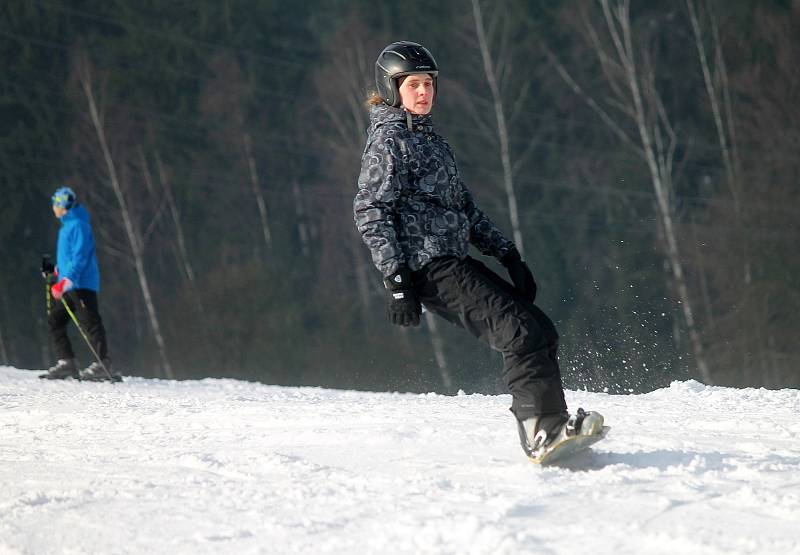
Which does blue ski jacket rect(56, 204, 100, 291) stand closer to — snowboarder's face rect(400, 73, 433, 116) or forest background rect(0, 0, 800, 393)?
snowboarder's face rect(400, 73, 433, 116)

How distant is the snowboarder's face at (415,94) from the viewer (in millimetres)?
4953

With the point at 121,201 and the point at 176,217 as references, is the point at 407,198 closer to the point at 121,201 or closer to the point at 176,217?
the point at 121,201

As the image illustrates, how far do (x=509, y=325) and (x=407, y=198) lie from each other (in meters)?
0.73

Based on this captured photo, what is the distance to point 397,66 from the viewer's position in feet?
16.3

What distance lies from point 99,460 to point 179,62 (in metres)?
30.8

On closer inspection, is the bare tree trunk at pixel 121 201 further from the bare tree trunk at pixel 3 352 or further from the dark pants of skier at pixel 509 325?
the dark pants of skier at pixel 509 325

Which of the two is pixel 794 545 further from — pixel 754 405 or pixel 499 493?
pixel 754 405

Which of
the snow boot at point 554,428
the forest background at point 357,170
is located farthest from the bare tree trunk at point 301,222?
the snow boot at point 554,428

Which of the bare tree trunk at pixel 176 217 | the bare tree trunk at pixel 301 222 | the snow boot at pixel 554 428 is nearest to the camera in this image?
the snow boot at pixel 554 428

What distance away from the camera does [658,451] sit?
5.02 metres

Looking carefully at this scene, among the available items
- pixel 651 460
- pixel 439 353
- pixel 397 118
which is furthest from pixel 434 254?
pixel 439 353

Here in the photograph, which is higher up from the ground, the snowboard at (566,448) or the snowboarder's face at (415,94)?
the snowboarder's face at (415,94)

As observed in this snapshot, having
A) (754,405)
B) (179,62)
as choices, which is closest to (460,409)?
(754,405)

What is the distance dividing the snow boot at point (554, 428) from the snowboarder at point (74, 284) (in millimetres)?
6612
